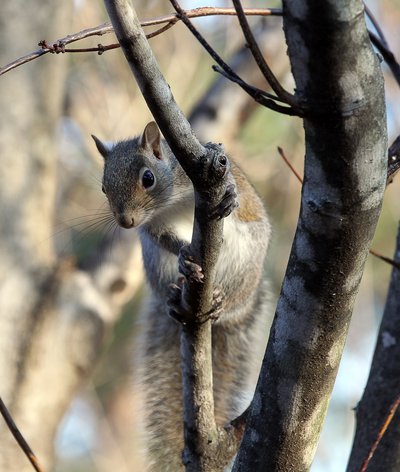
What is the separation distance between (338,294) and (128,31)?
1.68 ft

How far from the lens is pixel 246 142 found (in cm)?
599

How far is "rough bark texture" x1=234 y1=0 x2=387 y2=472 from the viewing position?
3.40 ft

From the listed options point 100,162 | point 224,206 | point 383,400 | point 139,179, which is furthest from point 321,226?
point 100,162

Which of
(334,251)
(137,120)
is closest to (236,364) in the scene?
(334,251)

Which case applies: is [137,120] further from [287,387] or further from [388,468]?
[287,387]

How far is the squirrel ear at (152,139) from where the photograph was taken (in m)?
2.28

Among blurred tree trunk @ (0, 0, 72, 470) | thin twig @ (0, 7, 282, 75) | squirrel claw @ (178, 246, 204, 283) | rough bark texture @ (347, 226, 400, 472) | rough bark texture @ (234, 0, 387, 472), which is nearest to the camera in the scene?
rough bark texture @ (234, 0, 387, 472)

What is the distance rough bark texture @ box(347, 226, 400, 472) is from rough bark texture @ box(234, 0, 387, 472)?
51 centimetres

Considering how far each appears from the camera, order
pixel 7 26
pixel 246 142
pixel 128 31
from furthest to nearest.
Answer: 1. pixel 246 142
2. pixel 7 26
3. pixel 128 31

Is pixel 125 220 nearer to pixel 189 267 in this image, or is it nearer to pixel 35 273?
pixel 189 267

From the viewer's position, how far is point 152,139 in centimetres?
232

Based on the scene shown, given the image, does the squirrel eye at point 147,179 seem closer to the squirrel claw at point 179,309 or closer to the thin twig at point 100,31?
the squirrel claw at point 179,309

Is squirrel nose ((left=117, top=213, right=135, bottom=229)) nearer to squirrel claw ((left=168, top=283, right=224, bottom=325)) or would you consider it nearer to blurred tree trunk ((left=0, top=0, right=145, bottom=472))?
squirrel claw ((left=168, top=283, right=224, bottom=325))

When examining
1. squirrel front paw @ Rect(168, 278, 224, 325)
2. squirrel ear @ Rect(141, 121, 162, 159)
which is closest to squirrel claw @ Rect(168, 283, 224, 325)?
squirrel front paw @ Rect(168, 278, 224, 325)
